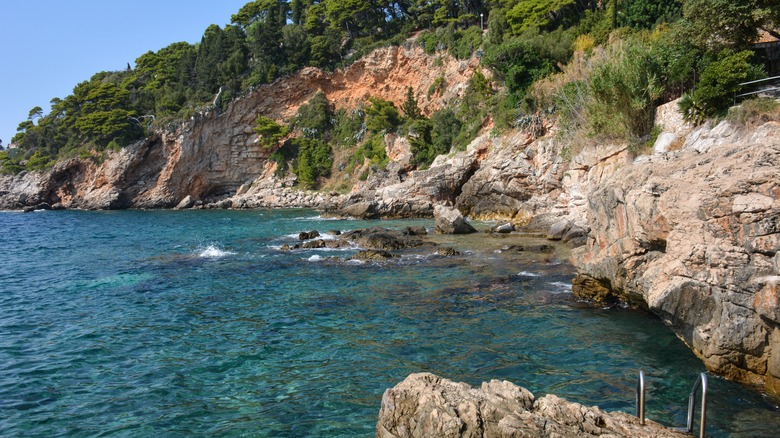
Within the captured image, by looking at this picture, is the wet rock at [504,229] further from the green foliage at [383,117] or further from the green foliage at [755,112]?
the green foliage at [383,117]

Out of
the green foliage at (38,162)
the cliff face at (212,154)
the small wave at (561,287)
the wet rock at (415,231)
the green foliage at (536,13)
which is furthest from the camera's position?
the green foliage at (38,162)

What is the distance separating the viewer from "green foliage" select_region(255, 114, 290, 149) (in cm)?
5481

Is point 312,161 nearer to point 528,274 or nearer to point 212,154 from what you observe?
point 212,154

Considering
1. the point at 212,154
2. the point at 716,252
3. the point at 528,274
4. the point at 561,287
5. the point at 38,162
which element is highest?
the point at 38,162

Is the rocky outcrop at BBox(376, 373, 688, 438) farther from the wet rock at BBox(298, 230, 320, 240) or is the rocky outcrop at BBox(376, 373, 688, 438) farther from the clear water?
the wet rock at BBox(298, 230, 320, 240)

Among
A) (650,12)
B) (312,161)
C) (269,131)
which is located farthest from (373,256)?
(269,131)

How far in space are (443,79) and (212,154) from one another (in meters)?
27.3

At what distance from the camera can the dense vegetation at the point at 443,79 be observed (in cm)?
1905

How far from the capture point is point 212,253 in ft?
71.0

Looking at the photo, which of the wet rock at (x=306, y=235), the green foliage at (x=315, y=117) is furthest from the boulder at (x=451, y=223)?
the green foliage at (x=315, y=117)

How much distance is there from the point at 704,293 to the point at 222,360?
26.7 feet

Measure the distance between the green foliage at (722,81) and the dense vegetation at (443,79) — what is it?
0.04 m

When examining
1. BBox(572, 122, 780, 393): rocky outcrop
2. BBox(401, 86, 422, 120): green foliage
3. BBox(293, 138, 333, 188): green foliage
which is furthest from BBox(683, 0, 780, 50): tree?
BBox(293, 138, 333, 188): green foliage

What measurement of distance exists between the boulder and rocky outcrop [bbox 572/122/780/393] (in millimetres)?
15094
